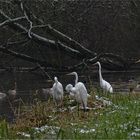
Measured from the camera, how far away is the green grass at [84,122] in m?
8.96

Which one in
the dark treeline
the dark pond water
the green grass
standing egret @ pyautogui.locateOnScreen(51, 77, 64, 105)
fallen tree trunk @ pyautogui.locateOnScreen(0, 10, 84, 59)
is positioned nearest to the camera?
the green grass

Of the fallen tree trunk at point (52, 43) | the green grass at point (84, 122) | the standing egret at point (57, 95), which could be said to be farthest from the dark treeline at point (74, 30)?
the green grass at point (84, 122)

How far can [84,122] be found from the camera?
10.9 metres

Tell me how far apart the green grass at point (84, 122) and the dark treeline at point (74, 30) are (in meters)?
8.24

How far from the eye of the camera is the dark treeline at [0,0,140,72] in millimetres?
21938

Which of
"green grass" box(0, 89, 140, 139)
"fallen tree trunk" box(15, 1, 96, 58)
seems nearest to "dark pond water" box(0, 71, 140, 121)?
"fallen tree trunk" box(15, 1, 96, 58)

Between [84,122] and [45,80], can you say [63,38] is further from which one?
[84,122]

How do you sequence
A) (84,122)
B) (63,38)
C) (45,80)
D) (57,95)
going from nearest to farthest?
(84,122) → (57,95) → (63,38) → (45,80)

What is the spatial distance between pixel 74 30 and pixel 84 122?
1450 centimetres

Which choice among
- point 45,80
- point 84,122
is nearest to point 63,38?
point 45,80

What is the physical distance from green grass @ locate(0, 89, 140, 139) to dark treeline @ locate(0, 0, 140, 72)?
824 cm

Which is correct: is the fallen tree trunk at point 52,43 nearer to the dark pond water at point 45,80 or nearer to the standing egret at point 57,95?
the dark pond water at point 45,80

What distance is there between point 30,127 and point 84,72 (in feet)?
46.7

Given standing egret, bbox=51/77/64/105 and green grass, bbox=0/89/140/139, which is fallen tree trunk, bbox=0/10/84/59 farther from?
green grass, bbox=0/89/140/139
